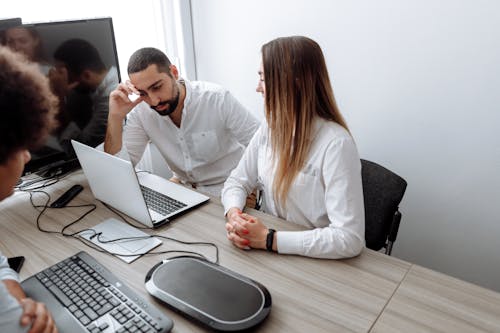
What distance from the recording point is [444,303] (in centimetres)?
85

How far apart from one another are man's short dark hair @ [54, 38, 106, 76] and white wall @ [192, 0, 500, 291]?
98 cm

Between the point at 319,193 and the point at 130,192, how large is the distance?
59cm

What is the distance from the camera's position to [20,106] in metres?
0.62

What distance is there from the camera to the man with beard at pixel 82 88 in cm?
143

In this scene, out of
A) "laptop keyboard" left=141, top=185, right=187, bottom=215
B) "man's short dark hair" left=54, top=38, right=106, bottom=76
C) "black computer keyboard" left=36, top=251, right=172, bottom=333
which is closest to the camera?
"black computer keyboard" left=36, top=251, right=172, bottom=333

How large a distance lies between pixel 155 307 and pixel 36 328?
0.23 m

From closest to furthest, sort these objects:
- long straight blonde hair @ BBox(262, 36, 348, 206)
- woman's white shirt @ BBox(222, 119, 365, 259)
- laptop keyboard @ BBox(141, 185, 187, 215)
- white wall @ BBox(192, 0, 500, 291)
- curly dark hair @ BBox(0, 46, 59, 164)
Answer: curly dark hair @ BBox(0, 46, 59, 164)
woman's white shirt @ BBox(222, 119, 365, 259)
long straight blonde hair @ BBox(262, 36, 348, 206)
laptop keyboard @ BBox(141, 185, 187, 215)
white wall @ BBox(192, 0, 500, 291)

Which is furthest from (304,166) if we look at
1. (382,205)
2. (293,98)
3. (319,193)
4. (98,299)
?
(98,299)

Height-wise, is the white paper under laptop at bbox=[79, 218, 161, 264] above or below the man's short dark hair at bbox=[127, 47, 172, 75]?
below

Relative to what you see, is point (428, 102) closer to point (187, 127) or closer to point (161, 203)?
point (187, 127)

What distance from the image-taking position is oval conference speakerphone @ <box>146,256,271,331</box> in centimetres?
78

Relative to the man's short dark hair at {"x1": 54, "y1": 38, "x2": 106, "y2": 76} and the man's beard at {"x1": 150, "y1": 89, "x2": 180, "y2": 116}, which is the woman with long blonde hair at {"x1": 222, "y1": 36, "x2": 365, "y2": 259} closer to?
the man's beard at {"x1": 150, "y1": 89, "x2": 180, "y2": 116}

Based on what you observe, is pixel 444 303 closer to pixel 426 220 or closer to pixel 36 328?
pixel 36 328

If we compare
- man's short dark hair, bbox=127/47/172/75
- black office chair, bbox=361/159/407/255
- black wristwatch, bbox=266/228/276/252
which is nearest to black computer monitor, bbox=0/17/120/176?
man's short dark hair, bbox=127/47/172/75
